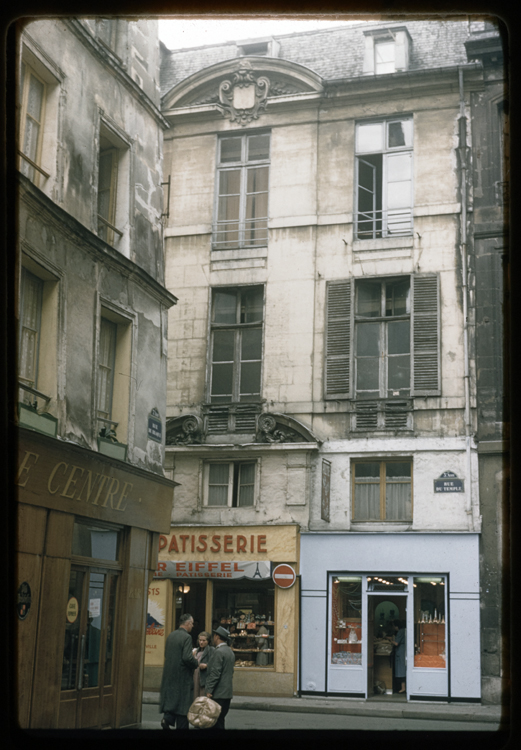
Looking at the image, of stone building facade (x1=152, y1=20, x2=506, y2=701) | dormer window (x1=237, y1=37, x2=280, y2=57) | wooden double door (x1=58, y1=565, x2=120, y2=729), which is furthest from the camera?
dormer window (x1=237, y1=37, x2=280, y2=57)

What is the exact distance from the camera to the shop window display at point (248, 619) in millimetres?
18375

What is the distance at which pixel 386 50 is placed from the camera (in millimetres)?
21000

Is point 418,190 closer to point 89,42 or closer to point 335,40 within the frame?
point 335,40

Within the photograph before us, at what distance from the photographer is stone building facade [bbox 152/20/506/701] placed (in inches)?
711

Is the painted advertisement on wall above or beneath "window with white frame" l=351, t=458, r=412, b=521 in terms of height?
beneath

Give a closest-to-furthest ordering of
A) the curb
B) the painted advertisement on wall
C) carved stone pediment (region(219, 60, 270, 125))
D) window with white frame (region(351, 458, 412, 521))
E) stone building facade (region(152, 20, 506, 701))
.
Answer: the curb → stone building facade (region(152, 20, 506, 701)) → window with white frame (region(351, 458, 412, 521)) → the painted advertisement on wall → carved stone pediment (region(219, 60, 270, 125))

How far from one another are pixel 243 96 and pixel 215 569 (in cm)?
1104

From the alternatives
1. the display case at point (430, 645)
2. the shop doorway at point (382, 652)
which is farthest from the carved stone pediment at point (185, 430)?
the display case at point (430, 645)

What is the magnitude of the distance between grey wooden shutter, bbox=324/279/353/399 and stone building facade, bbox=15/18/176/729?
6028mm

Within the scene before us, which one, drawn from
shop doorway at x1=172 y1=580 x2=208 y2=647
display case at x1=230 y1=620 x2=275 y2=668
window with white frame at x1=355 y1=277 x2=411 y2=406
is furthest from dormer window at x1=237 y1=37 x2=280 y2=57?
display case at x1=230 y1=620 x2=275 y2=668

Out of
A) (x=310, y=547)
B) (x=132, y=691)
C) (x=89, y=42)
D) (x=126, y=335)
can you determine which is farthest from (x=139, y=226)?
(x=310, y=547)

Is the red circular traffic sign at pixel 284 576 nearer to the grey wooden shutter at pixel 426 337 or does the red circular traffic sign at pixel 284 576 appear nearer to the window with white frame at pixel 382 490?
the window with white frame at pixel 382 490

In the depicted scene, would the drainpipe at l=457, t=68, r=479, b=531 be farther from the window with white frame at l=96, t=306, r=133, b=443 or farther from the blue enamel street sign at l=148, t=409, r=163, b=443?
the window with white frame at l=96, t=306, r=133, b=443

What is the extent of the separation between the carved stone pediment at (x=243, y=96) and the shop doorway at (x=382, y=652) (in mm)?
11462
